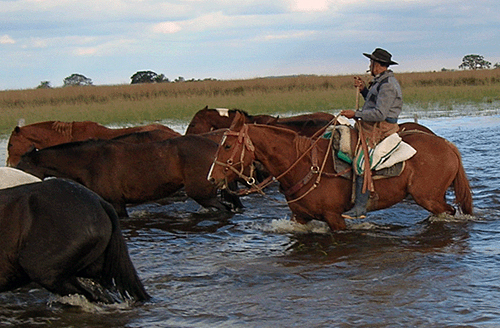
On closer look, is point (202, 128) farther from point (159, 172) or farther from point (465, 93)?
point (465, 93)

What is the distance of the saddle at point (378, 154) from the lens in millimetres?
7129

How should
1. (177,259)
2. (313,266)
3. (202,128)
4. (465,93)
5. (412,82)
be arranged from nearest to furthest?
(313,266), (177,259), (202,128), (465,93), (412,82)

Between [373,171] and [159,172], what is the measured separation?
10.1 feet

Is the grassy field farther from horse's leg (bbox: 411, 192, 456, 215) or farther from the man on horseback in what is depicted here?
horse's leg (bbox: 411, 192, 456, 215)

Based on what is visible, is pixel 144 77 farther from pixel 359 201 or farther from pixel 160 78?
pixel 359 201

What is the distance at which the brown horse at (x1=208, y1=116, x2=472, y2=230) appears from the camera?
7.07m

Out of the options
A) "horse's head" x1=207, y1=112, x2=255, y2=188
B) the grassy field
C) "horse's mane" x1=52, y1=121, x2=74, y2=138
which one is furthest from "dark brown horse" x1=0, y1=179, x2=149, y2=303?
the grassy field

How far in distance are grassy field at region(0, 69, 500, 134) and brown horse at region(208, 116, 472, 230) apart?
14375 mm

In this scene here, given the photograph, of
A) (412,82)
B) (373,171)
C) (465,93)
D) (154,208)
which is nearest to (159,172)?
(154,208)

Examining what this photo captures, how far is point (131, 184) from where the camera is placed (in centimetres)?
890

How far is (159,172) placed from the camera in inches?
348

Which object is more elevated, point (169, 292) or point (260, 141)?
point (260, 141)

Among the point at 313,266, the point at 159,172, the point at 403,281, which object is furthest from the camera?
the point at 159,172

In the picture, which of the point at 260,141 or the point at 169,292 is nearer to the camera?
the point at 169,292
